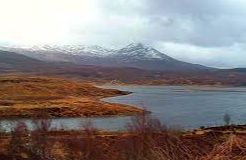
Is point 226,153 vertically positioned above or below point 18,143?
above

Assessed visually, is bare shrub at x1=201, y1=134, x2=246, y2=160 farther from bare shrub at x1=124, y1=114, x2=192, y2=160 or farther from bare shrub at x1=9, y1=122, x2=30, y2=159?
bare shrub at x1=9, y1=122, x2=30, y2=159

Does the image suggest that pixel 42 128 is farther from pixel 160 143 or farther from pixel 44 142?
pixel 160 143

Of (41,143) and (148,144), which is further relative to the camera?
(41,143)

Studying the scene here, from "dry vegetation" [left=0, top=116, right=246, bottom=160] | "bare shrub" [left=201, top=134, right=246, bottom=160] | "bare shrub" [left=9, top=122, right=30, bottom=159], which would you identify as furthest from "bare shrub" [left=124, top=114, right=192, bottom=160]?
"bare shrub" [left=9, top=122, right=30, bottom=159]

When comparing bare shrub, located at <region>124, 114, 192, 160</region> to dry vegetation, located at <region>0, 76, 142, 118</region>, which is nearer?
bare shrub, located at <region>124, 114, 192, 160</region>

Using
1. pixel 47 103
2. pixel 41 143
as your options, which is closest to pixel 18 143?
pixel 41 143

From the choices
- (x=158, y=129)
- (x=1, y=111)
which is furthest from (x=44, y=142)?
(x=1, y=111)

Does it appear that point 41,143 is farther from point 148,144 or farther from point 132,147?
point 148,144

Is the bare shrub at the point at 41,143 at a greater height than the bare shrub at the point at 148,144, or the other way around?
the bare shrub at the point at 148,144

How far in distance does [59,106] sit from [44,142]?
78138mm

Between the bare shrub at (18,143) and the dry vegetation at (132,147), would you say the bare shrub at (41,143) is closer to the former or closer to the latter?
the dry vegetation at (132,147)

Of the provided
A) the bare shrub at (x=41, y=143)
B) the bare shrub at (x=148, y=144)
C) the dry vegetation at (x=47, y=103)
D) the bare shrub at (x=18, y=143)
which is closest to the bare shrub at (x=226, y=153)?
the bare shrub at (x=148, y=144)

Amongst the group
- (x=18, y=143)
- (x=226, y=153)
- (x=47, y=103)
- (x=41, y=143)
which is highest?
(x=226, y=153)

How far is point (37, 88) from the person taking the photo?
14500 cm
